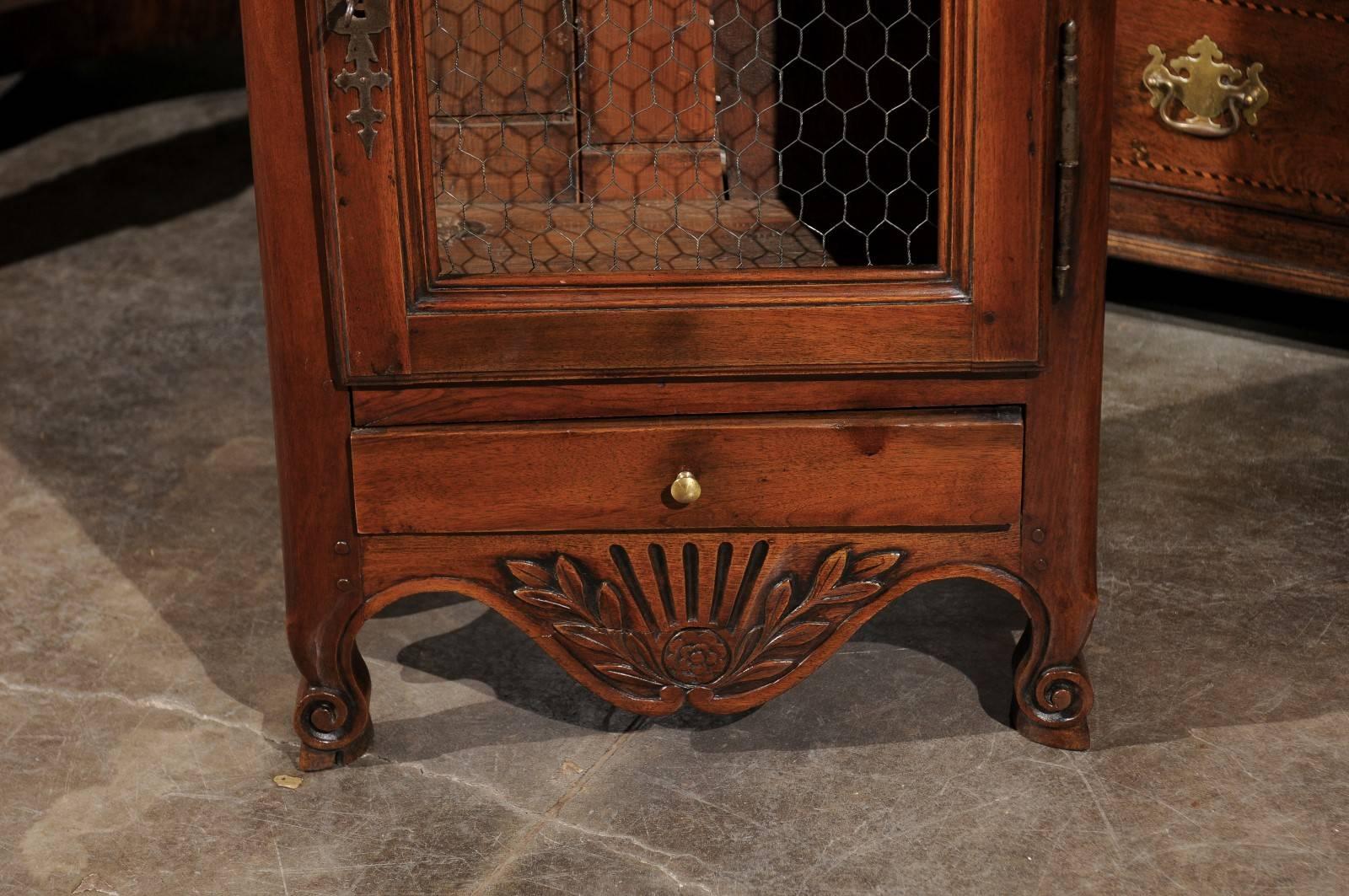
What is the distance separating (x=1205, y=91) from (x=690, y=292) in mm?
1248

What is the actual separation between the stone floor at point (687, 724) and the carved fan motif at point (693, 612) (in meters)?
0.11

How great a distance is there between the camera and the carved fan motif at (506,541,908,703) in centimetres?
160

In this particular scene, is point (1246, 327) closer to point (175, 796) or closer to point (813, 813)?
point (813, 813)

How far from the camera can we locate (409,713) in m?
1.79

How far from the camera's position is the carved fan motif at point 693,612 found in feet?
5.26

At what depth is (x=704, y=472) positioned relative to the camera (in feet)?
5.09

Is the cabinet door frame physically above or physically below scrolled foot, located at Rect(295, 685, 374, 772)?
above

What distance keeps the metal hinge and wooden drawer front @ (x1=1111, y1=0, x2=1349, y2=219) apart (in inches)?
42.7

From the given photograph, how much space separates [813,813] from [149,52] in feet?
11.1

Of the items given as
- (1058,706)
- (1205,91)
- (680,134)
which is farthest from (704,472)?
(1205,91)

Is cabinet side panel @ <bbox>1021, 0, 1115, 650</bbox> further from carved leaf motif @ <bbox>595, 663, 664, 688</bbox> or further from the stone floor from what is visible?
carved leaf motif @ <bbox>595, 663, 664, 688</bbox>

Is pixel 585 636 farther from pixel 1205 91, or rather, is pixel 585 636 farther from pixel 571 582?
pixel 1205 91

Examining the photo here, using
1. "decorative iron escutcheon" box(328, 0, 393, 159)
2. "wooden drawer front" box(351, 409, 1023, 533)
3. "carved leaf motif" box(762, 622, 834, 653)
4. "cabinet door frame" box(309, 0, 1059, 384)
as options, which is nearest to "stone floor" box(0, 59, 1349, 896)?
"carved leaf motif" box(762, 622, 834, 653)

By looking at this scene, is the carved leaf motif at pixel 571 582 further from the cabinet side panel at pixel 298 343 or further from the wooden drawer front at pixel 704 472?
the cabinet side panel at pixel 298 343
